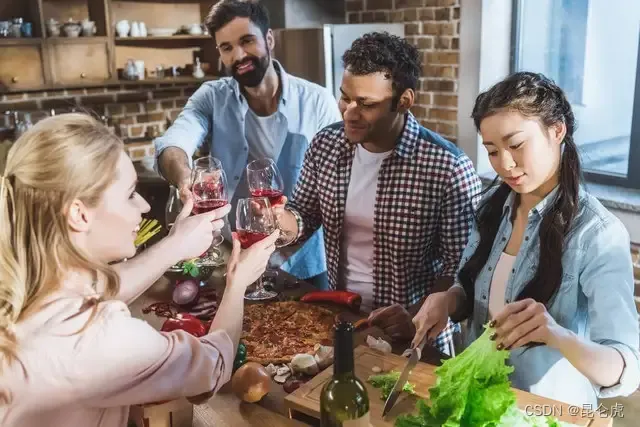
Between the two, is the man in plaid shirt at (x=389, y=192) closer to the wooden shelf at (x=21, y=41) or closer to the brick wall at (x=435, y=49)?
the brick wall at (x=435, y=49)

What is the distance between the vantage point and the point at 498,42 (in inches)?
142

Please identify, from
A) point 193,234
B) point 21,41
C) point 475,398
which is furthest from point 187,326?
point 21,41

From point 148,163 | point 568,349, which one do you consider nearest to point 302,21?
point 148,163

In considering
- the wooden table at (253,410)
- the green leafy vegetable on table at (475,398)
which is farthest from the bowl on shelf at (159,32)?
the green leafy vegetable on table at (475,398)

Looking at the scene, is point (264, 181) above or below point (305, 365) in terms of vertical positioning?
above

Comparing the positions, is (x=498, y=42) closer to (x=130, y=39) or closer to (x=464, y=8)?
(x=464, y=8)

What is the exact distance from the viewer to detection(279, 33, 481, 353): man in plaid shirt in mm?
1899

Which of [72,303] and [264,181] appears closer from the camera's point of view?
[72,303]

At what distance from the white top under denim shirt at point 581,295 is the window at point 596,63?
78.5 inches

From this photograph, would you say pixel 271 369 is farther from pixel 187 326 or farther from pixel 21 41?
pixel 21 41

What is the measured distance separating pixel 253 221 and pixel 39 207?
57 cm

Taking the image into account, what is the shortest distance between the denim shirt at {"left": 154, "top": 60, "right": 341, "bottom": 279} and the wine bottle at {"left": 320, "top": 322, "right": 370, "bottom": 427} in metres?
1.52

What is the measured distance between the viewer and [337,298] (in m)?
1.76

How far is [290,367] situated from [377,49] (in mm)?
977
